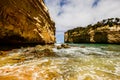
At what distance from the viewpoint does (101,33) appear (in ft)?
173

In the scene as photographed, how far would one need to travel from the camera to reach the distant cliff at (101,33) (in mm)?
47438

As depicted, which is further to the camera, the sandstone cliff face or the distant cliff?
the distant cliff

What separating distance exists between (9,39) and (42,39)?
22.0 feet

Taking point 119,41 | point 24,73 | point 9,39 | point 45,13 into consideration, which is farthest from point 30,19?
point 119,41

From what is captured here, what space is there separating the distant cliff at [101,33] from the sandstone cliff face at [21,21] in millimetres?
27477

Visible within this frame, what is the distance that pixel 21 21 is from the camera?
2130 centimetres

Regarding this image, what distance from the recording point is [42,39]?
26.9m

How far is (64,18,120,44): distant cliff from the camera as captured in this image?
4744cm

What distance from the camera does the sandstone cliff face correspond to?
A: 62.7 feet

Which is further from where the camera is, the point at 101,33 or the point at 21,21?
the point at 101,33

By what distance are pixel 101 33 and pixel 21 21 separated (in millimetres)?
36488

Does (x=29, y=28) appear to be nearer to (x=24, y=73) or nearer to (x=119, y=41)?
(x=24, y=73)

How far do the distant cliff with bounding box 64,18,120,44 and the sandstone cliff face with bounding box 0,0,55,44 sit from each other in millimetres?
27477

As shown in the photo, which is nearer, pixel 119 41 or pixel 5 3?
pixel 5 3
